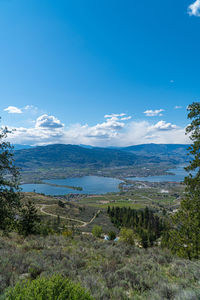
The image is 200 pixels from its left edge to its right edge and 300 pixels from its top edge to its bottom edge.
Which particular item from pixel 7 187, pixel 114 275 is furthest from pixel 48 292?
pixel 7 187

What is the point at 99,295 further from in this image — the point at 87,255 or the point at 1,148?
the point at 1,148

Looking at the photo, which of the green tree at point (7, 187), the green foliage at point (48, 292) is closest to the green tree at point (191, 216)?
the green foliage at point (48, 292)

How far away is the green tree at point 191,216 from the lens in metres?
9.35

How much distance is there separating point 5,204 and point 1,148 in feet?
11.4

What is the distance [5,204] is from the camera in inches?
405

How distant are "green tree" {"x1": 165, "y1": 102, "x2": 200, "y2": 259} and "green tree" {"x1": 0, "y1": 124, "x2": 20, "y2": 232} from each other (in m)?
10.2

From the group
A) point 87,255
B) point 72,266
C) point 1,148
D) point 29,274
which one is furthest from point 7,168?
point 87,255

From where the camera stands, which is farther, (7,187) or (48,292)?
(7,187)

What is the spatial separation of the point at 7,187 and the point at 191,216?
11.5 metres

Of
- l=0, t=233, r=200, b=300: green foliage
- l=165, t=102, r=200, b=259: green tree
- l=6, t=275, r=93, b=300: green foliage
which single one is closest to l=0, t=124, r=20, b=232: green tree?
l=0, t=233, r=200, b=300: green foliage

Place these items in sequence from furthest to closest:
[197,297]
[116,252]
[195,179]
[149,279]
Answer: [116,252]
[195,179]
[149,279]
[197,297]

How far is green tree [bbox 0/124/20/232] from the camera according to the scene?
33.7 feet

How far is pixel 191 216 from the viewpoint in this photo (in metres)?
9.55

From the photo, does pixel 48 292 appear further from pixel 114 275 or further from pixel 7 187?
pixel 7 187
